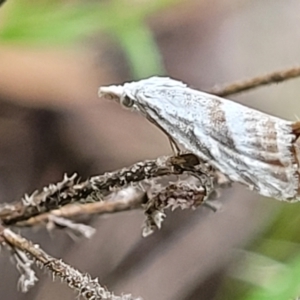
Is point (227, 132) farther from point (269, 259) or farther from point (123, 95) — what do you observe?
point (269, 259)

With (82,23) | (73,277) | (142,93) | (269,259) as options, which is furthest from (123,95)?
(269,259)

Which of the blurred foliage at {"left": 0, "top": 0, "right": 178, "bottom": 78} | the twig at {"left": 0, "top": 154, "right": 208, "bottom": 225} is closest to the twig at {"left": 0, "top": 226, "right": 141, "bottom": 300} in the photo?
the twig at {"left": 0, "top": 154, "right": 208, "bottom": 225}

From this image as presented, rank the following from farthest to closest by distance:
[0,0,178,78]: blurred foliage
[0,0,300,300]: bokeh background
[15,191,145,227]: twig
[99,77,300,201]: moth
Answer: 1. [0,0,300,300]: bokeh background
2. [0,0,178,78]: blurred foliage
3. [15,191,145,227]: twig
4. [99,77,300,201]: moth

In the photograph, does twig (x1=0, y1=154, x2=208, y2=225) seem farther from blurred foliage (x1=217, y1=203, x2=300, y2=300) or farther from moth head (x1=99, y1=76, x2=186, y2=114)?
blurred foliage (x1=217, y1=203, x2=300, y2=300)

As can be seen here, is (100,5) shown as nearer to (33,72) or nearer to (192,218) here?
(33,72)

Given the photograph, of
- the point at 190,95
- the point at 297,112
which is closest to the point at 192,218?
the point at 297,112

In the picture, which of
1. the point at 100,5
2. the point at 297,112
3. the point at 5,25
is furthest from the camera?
the point at 297,112

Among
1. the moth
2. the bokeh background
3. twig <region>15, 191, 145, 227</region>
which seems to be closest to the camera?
the moth
